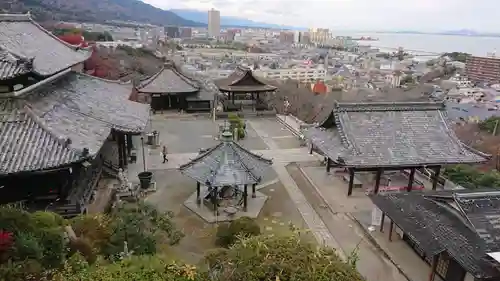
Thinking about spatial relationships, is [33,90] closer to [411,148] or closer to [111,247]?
[111,247]

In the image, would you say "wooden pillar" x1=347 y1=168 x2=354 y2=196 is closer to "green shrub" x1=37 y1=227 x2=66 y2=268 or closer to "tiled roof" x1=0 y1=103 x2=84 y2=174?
"tiled roof" x1=0 y1=103 x2=84 y2=174

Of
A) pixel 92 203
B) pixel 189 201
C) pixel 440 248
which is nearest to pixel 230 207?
pixel 189 201

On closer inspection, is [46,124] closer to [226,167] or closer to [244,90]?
[226,167]

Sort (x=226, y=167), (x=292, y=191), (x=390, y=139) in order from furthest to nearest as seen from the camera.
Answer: (x=292, y=191)
(x=390, y=139)
(x=226, y=167)

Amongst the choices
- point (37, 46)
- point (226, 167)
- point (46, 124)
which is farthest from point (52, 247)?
point (37, 46)

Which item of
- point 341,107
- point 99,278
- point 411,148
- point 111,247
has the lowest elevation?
point 111,247
